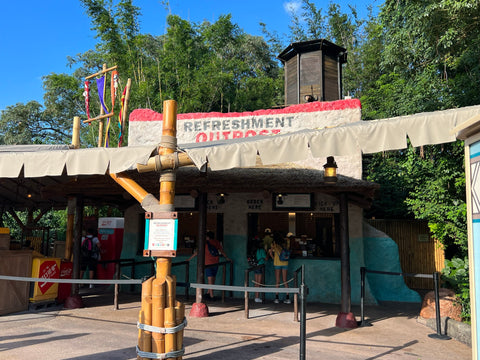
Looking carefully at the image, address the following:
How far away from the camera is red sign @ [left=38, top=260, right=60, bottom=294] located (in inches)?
328

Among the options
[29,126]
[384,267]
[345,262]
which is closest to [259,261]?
[345,262]

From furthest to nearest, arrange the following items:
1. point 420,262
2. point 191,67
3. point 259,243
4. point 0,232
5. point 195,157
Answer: point 191,67
point 420,262
point 259,243
point 0,232
point 195,157

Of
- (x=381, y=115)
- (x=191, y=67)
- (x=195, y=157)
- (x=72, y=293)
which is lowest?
(x=72, y=293)

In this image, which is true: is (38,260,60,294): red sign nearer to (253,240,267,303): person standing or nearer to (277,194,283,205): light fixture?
(253,240,267,303): person standing

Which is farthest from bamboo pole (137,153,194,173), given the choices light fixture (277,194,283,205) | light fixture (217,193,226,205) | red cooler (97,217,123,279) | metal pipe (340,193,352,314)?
red cooler (97,217,123,279)

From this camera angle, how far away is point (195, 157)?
4.84 metres

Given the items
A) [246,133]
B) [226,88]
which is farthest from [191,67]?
[246,133]

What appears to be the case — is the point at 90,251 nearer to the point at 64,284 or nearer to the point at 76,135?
the point at 64,284

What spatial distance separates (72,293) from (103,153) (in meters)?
4.78

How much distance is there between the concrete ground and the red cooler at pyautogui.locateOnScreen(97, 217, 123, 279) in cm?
A: 468

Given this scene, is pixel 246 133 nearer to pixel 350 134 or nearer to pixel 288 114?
pixel 288 114

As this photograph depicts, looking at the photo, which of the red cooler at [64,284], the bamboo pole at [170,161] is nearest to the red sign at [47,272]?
the red cooler at [64,284]

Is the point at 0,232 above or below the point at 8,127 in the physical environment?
below

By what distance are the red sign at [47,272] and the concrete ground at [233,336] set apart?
506 mm
